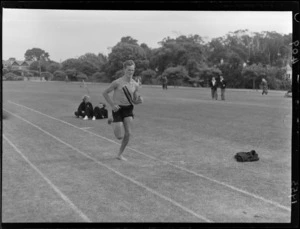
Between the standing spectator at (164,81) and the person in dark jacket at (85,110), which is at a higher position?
the standing spectator at (164,81)

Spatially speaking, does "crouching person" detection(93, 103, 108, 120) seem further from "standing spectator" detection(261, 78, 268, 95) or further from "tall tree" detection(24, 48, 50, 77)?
"standing spectator" detection(261, 78, 268, 95)

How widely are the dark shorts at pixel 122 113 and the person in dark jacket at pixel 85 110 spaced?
13.5 inches

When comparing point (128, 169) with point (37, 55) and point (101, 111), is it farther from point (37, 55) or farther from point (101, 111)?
point (37, 55)

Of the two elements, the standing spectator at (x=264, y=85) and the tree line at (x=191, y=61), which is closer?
the tree line at (x=191, y=61)

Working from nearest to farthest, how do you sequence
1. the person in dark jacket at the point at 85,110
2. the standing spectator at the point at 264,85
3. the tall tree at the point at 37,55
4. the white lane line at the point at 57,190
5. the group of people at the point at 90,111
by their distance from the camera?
the white lane line at the point at 57,190, the tall tree at the point at 37,55, the standing spectator at the point at 264,85, the person in dark jacket at the point at 85,110, the group of people at the point at 90,111

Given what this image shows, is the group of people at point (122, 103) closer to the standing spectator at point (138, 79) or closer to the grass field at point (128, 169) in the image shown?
the standing spectator at point (138, 79)

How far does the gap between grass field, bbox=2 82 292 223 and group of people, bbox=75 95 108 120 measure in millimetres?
103

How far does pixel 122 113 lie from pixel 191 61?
119cm

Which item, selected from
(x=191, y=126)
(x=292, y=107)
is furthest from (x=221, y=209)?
(x=191, y=126)

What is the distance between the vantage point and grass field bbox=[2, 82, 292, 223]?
445 cm

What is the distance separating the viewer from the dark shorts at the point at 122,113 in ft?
18.3

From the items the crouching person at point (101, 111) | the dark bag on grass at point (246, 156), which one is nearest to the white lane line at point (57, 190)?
the crouching person at point (101, 111)

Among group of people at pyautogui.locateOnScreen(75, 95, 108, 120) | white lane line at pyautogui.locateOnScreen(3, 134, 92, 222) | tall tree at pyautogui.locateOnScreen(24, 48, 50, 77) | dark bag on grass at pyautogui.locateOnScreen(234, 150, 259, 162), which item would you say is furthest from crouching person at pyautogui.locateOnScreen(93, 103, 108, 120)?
dark bag on grass at pyautogui.locateOnScreen(234, 150, 259, 162)
